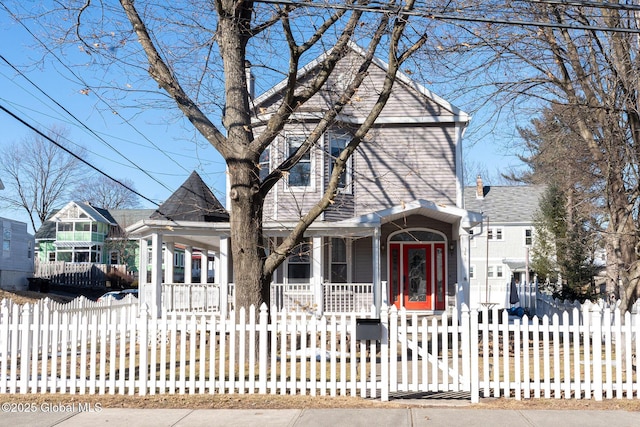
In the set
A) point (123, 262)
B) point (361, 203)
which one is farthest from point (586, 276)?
point (123, 262)

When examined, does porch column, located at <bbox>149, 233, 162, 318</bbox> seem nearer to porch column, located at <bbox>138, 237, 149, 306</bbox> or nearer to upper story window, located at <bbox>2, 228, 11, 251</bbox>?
porch column, located at <bbox>138, 237, 149, 306</bbox>

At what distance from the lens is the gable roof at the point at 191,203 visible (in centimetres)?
1894

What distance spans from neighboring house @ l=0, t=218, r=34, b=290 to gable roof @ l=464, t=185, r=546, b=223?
94.4ft

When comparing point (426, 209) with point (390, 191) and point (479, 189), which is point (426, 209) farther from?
point (479, 189)

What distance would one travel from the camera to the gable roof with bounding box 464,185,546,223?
44938 millimetres

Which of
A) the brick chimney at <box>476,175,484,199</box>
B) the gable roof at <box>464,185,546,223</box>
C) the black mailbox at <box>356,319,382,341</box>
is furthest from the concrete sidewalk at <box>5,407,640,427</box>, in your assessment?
the brick chimney at <box>476,175,484,199</box>

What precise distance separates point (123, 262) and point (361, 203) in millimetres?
45589

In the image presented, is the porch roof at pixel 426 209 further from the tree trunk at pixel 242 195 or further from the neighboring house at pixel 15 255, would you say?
the neighboring house at pixel 15 255

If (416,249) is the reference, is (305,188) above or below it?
above

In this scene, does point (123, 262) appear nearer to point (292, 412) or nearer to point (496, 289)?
point (496, 289)

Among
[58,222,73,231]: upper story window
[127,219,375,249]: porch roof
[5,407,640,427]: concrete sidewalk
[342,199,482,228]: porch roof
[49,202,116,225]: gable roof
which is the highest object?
[49,202,116,225]: gable roof

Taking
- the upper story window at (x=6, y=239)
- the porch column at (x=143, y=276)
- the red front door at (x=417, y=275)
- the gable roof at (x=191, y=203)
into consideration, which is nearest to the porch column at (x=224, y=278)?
the gable roof at (x=191, y=203)

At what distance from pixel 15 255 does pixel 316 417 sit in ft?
118

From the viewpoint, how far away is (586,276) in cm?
2808
